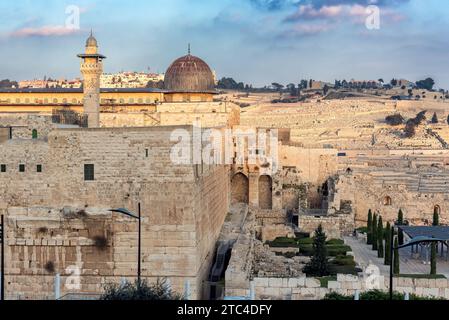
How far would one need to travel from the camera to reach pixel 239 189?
3775 cm

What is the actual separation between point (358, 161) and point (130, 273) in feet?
114

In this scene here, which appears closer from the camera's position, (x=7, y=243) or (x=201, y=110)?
(x=7, y=243)

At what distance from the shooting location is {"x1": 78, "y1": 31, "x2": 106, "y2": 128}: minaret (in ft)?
94.4

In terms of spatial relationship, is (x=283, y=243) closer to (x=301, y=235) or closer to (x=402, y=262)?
(x=301, y=235)

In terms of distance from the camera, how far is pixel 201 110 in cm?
3728

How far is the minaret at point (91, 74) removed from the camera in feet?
94.4

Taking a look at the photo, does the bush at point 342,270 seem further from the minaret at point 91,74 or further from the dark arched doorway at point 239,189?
the dark arched doorway at point 239,189

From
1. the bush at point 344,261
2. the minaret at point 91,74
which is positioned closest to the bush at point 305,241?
the bush at point 344,261

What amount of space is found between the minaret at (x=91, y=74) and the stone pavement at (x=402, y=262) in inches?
404

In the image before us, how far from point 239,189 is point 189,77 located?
5.82 m

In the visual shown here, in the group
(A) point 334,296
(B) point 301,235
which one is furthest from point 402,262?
(A) point 334,296
